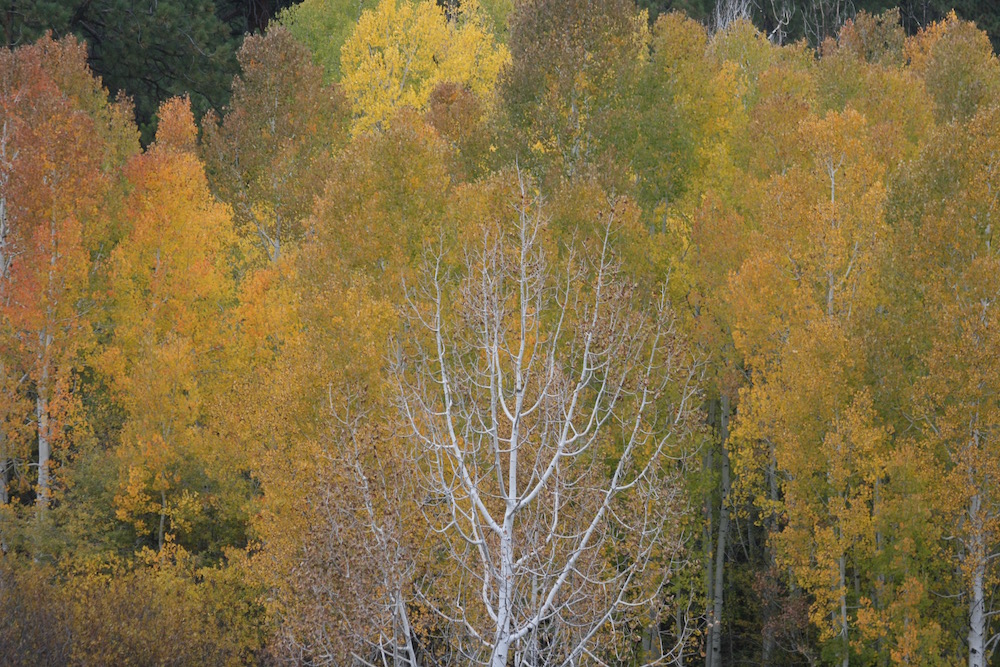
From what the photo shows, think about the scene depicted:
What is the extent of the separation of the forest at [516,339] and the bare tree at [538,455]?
0.97ft

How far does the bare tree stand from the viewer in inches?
471

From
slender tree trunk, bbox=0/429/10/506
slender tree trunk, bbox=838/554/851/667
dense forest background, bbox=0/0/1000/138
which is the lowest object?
slender tree trunk, bbox=838/554/851/667

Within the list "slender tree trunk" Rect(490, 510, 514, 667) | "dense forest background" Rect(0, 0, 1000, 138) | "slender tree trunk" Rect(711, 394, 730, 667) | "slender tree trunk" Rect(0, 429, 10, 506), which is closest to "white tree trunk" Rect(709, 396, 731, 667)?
"slender tree trunk" Rect(711, 394, 730, 667)

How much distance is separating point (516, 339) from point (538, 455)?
992cm

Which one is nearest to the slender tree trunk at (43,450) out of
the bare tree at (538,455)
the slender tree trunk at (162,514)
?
the slender tree trunk at (162,514)

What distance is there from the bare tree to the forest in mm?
297

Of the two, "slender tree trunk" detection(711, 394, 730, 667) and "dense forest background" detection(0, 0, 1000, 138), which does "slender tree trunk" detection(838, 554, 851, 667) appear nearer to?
"slender tree trunk" detection(711, 394, 730, 667)

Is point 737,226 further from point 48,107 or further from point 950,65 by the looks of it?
point 48,107

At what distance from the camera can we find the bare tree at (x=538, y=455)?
12.0 m

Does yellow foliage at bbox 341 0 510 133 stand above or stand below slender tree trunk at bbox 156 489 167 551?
above

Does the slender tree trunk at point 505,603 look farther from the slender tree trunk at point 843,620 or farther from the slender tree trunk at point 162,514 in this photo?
the slender tree trunk at point 162,514

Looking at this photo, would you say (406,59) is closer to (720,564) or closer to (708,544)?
(708,544)

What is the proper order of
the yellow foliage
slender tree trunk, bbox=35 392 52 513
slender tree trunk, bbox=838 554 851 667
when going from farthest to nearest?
the yellow foliage < slender tree trunk, bbox=35 392 52 513 < slender tree trunk, bbox=838 554 851 667

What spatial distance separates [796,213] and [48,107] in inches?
844
